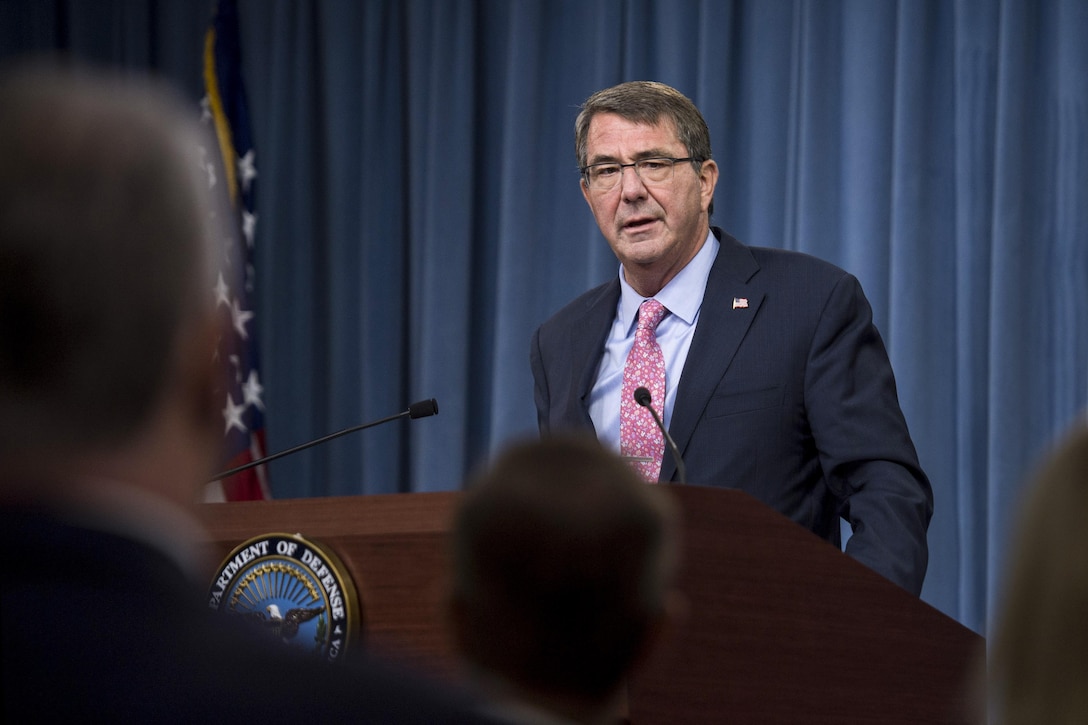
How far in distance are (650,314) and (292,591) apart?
4.91 feet

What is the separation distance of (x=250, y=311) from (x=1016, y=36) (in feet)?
9.17

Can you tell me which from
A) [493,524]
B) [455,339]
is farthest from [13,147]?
[455,339]

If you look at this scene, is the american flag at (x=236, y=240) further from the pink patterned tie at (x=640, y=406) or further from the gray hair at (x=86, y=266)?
the gray hair at (x=86, y=266)

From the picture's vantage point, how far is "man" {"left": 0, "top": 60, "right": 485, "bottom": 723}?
50cm

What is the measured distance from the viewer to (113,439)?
0.55 metres

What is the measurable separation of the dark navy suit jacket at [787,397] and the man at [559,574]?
59.7 inches

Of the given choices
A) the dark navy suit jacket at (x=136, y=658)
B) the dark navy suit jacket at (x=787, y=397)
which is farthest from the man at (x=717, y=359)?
the dark navy suit jacket at (x=136, y=658)

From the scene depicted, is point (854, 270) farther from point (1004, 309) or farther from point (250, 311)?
point (250, 311)

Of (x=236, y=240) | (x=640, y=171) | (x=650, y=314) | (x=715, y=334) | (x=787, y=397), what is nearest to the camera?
(x=787, y=397)

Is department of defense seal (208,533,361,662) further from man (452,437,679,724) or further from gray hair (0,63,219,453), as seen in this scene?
gray hair (0,63,219,453)

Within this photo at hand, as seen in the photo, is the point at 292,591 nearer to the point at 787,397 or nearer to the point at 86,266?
the point at 86,266

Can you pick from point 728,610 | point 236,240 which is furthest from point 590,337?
point 236,240

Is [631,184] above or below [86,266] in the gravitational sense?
above

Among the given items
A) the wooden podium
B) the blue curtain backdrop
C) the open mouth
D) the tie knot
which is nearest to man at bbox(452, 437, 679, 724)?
the wooden podium
